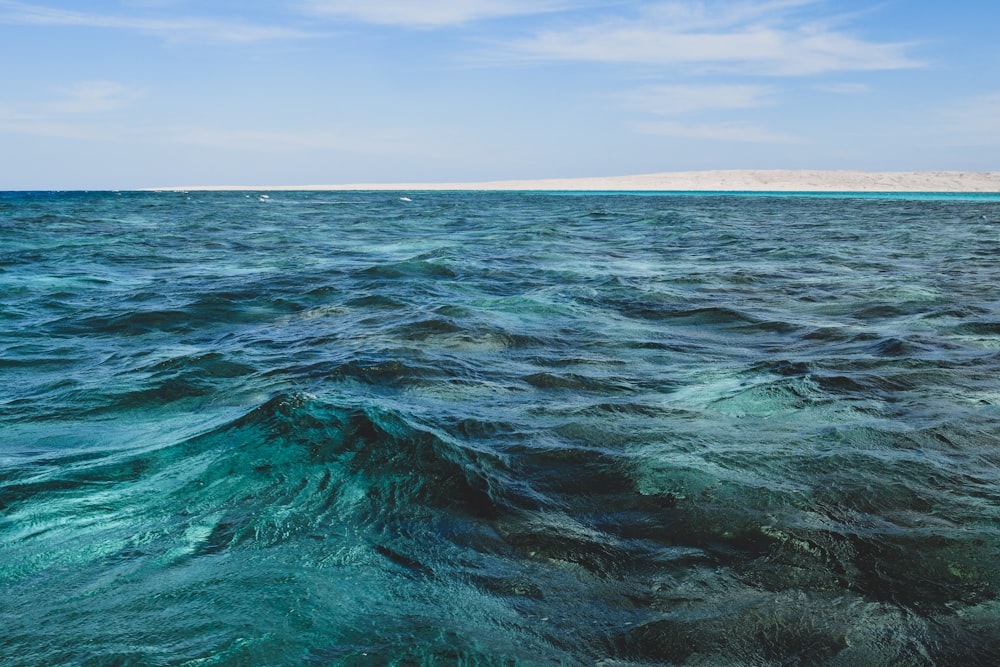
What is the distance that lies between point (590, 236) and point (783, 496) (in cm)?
1779

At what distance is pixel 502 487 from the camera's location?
11.3 feet

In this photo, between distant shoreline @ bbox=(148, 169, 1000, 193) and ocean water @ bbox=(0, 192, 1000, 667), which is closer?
ocean water @ bbox=(0, 192, 1000, 667)

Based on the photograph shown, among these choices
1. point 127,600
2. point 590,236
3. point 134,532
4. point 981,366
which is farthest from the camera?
point 590,236

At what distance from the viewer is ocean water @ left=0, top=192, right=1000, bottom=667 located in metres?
2.34

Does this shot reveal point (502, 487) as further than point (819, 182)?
No

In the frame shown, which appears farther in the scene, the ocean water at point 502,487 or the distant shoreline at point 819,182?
the distant shoreline at point 819,182

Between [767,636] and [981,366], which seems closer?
[767,636]

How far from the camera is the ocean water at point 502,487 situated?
92.0 inches

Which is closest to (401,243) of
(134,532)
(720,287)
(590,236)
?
(590,236)

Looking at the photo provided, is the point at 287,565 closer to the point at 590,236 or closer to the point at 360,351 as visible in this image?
the point at 360,351

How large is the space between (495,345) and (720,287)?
15.8 ft

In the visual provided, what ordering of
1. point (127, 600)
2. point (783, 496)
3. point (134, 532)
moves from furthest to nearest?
point (783, 496), point (134, 532), point (127, 600)

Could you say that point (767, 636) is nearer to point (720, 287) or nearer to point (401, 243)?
point (720, 287)

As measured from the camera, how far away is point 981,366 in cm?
555
